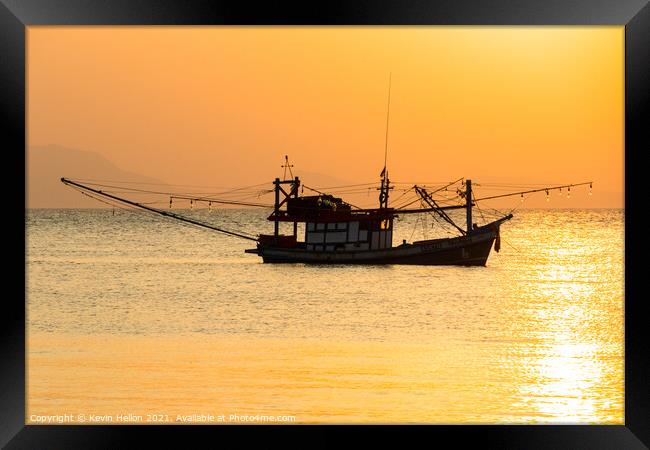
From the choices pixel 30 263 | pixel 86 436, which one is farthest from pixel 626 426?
pixel 30 263

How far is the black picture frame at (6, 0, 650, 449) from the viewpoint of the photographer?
6.33 metres

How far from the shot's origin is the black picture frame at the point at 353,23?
20.8 ft

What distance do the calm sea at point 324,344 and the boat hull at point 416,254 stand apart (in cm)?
42

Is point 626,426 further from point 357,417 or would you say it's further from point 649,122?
point 357,417

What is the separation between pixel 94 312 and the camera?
21.4m

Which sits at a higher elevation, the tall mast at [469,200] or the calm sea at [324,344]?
the tall mast at [469,200]

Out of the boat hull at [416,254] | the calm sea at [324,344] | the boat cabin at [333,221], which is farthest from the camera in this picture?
the boat hull at [416,254]

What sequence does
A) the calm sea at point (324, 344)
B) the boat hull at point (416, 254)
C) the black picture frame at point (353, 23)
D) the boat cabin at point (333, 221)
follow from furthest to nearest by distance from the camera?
the boat hull at point (416, 254) < the boat cabin at point (333, 221) < the calm sea at point (324, 344) < the black picture frame at point (353, 23)

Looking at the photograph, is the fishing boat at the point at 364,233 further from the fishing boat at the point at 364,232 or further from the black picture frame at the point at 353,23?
the black picture frame at the point at 353,23

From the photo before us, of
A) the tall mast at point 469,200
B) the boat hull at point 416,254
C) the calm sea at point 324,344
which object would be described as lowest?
the calm sea at point 324,344

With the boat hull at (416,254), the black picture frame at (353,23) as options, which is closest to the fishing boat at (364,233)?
the boat hull at (416,254)

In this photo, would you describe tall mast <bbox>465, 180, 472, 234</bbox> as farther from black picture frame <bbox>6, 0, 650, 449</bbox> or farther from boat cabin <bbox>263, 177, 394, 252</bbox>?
black picture frame <bbox>6, 0, 650, 449</bbox>

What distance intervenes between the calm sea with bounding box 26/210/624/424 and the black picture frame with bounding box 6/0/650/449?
10.9ft

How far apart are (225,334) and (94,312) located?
5096mm
